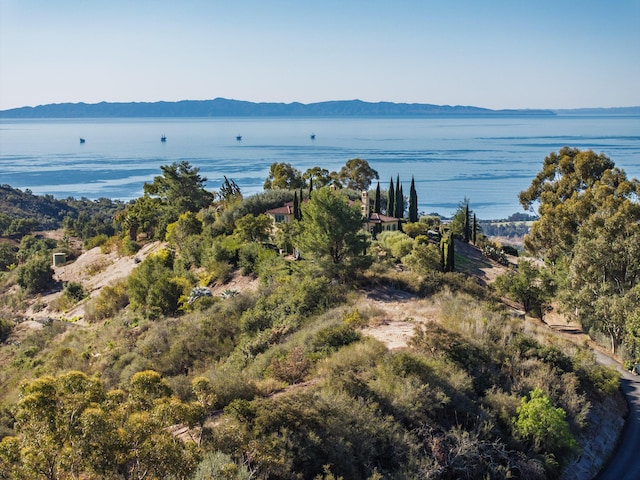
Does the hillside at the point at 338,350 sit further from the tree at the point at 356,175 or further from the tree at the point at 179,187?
the tree at the point at 356,175

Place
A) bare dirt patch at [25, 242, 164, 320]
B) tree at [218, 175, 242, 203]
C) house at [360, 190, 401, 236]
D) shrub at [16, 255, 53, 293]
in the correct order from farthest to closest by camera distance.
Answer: tree at [218, 175, 242, 203]
shrub at [16, 255, 53, 293]
house at [360, 190, 401, 236]
bare dirt patch at [25, 242, 164, 320]

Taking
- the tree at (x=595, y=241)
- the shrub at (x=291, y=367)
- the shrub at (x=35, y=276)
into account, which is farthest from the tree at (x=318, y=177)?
the shrub at (x=291, y=367)

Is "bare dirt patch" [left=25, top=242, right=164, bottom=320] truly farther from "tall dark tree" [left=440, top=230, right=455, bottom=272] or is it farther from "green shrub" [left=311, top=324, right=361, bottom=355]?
"green shrub" [left=311, top=324, right=361, bottom=355]

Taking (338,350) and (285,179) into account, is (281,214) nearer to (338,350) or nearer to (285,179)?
(285,179)

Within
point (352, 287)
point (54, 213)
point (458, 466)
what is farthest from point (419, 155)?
point (458, 466)

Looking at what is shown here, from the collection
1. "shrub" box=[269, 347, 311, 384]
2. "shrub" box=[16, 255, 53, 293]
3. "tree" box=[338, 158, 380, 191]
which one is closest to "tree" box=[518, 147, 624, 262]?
"shrub" box=[269, 347, 311, 384]

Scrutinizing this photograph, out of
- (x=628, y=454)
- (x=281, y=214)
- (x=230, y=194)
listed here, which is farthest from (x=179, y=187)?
(x=628, y=454)
